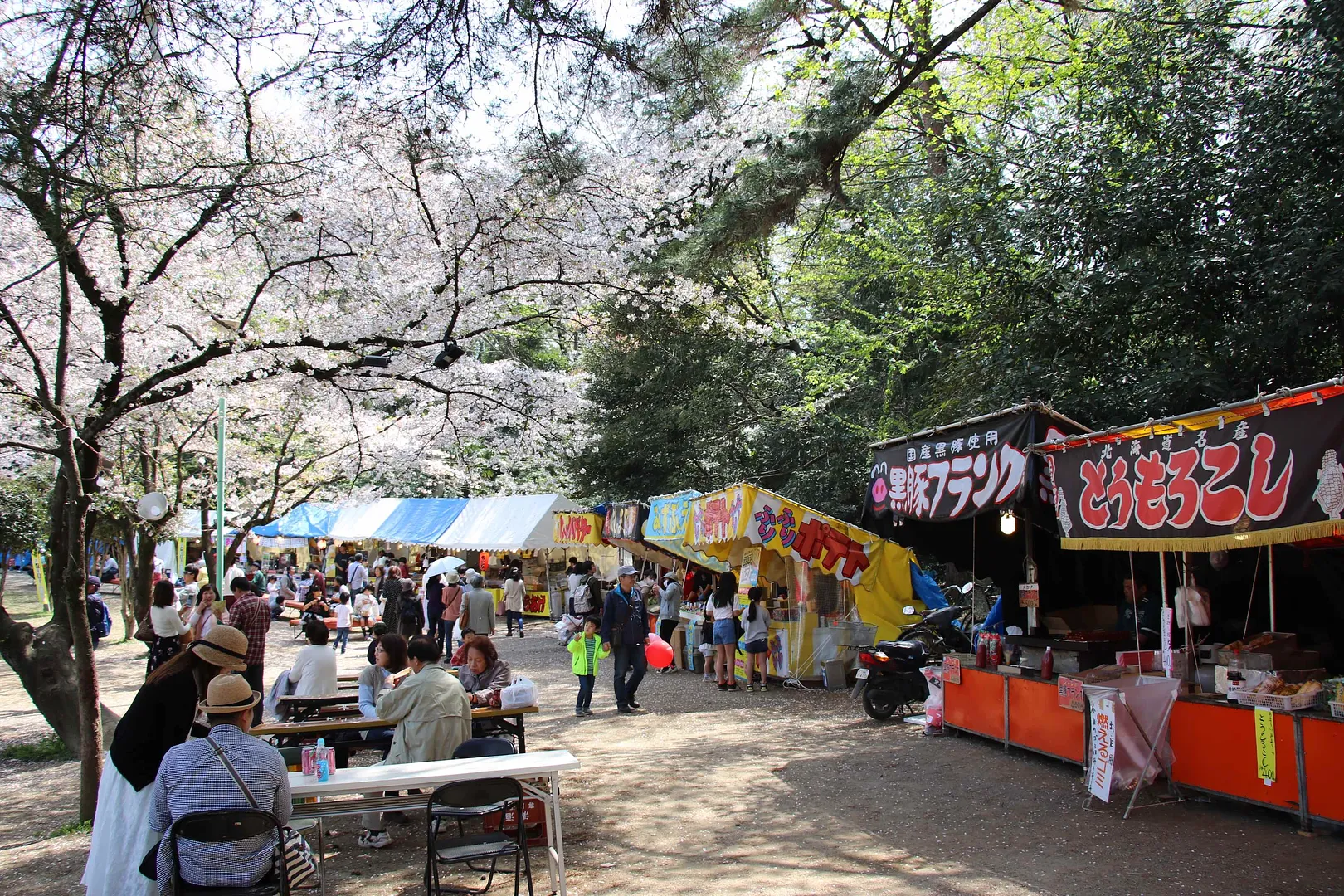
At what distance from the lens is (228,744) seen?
4000mm

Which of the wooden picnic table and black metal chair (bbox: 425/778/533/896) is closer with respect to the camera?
black metal chair (bbox: 425/778/533/896)

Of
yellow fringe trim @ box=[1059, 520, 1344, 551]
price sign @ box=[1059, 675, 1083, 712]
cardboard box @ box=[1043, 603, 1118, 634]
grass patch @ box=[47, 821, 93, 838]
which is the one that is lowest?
grass patch @ box=[47, 821, 93, 838]

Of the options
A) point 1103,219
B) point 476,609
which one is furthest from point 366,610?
point 1103,219

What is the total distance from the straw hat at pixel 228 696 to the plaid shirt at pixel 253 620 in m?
5.59

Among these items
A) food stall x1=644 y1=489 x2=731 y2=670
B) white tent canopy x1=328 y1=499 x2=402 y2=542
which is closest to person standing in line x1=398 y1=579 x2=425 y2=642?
food stall x1=644 y1=489 x2=731 y2=670

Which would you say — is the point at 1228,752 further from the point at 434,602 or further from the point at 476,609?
the point at 434,602

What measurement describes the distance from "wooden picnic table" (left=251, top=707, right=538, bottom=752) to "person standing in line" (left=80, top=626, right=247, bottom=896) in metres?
1.82

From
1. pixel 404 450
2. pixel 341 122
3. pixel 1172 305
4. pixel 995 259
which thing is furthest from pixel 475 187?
pixel 404 450

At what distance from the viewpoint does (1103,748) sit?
261 inches

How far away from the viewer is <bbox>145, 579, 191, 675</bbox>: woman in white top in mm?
9773

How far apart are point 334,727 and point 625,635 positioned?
5.03 meters

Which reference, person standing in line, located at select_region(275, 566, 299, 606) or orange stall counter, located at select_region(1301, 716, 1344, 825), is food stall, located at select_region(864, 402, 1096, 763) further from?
person standing in line, located at select_region(275, 566, 299, 606)

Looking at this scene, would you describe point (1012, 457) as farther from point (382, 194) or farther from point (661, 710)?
point (382, 194)

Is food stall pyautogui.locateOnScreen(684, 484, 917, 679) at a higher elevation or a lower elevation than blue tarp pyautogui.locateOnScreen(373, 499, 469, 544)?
lower
